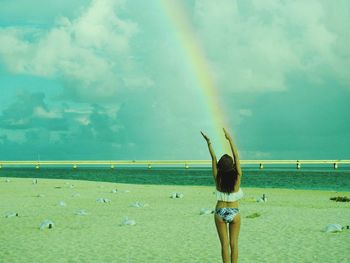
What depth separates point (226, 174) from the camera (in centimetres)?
1119

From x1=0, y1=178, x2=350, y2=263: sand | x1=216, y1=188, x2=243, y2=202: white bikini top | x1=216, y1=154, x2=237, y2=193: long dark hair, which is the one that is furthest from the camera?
x1=0, y1=178, x2=350, y2=263: sand

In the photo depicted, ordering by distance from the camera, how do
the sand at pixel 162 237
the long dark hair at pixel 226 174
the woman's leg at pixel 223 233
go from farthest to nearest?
the sand at pixel 162 237 < the woman's leg at pixel 223 233 < the long dark hair at pixel 226 174

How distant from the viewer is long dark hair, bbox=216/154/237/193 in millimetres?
11078

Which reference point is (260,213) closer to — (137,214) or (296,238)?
(137,214)

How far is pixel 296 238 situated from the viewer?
63.2 ft

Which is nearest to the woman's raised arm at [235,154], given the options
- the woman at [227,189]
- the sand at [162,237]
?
the woman at [227,189]

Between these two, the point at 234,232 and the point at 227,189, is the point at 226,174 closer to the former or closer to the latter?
the point at 227,189

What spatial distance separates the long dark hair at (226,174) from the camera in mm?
11078

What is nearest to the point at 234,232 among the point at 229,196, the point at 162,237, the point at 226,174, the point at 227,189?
the point at 229,196

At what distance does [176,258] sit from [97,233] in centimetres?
611

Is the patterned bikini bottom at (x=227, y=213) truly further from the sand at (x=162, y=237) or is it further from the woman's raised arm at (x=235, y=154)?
the sand at (x=162, y=237)

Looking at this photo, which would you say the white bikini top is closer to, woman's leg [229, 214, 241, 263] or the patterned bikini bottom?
the patterned bikini bottom

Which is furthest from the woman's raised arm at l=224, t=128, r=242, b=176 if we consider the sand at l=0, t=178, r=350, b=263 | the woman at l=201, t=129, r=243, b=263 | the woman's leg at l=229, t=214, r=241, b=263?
the sand at l=0, t=178, r=350, b=263

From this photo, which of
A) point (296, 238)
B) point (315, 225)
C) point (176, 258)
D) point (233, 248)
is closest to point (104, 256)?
point (176, 258)
